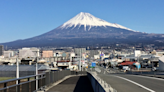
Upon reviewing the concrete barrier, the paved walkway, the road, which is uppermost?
the concrete barrier

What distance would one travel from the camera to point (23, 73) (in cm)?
2547

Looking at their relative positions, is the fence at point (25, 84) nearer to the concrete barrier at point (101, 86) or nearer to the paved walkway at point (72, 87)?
the paved walkway at point (72, 87)

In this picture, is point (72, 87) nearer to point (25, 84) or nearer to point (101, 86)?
point (25, 84)

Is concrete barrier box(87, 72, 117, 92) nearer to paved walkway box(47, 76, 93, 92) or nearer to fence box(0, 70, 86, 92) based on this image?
paved walkway box(47, 76, 93, 92)

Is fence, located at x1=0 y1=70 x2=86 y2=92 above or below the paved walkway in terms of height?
above

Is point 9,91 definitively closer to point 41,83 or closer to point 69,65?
point 41,83

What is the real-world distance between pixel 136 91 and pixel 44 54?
501 ft

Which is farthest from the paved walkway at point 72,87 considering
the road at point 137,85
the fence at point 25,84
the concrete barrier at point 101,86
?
the concrete barrier at point 101,86

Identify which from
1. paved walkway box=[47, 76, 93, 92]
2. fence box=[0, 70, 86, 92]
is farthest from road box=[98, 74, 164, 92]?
fence box=[0, 70, 86, 92]

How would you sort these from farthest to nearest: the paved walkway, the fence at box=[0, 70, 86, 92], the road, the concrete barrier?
the paved walkway, the road, the concrete barrier, the fence at box=[0, 70, 86, 92]

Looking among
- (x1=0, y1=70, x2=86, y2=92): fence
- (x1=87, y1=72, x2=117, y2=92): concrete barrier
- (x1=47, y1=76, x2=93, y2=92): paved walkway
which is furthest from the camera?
(x1=47, y1=76, x2=93, y2=92): paved walkway

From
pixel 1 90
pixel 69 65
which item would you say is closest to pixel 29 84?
pixel 1 90

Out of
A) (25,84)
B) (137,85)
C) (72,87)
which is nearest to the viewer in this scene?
(25,84)

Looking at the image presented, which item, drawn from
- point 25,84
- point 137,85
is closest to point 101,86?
point 25,84
